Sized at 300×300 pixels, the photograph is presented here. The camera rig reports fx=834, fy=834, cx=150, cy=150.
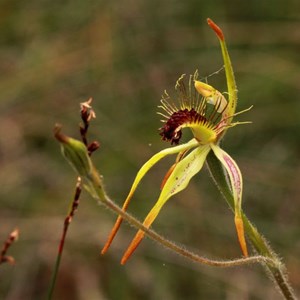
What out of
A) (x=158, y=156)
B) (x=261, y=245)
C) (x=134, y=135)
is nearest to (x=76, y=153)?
(x=158, y=156)

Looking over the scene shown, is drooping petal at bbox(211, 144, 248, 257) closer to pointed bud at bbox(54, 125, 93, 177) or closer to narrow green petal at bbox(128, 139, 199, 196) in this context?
narrow green petal at bbox(128, 139, 199, 196)

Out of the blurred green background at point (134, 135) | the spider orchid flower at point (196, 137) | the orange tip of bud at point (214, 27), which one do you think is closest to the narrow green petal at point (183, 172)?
the spider orchid flower at point (196, 137)

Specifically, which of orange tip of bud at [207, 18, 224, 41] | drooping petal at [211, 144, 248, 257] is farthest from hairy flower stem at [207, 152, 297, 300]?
orange tip of bud at [207, 18, 224, 41]

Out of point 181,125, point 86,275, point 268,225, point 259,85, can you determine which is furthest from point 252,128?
point 181,125

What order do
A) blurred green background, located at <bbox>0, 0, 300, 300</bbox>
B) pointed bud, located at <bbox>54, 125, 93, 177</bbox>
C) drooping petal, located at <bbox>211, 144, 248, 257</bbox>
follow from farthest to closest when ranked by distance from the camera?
blurred green background, located at <bbox>0, 0, 300, 300</bbox> < drooping petal, located at <bbox>211, 144, 248, 257</bbox> < pointed bud, located at <bbox>54, 125, 93, 177</bbox>

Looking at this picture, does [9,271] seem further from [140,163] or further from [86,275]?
[140,163]
